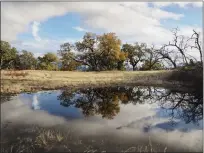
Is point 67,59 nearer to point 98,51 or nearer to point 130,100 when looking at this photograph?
point 98,51

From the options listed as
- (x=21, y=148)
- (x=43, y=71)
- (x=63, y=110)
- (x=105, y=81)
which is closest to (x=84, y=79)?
(x=105, y=81)

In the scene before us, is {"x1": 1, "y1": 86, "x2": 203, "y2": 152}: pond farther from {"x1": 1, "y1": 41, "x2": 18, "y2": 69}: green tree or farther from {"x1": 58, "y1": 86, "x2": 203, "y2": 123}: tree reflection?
{"x1": 1, "y1": 41, "x2": 18, "y2": 69}: green tree

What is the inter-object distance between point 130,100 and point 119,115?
3.14 metres

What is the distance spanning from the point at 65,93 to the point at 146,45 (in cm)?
585

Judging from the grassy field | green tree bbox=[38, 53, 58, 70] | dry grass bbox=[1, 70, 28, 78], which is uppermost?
green tree bbox=[38, 53, 58, 70]

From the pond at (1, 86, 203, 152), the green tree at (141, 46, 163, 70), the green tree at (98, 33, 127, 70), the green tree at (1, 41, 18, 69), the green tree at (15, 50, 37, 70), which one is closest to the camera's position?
the pond at (1, 86, 203, 152)

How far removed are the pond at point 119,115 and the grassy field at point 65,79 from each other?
601 millimetres

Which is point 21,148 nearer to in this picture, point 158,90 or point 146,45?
point 146,45

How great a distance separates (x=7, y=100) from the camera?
49.3ft

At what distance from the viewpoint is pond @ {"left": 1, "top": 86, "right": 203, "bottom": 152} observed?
35.9 feet

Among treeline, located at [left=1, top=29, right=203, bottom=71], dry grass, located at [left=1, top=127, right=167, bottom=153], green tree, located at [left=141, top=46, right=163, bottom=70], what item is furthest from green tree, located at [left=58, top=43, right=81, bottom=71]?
dry grass, located at [left=1, top=127, right=167, bottom=153]

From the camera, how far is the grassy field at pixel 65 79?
1650 cm

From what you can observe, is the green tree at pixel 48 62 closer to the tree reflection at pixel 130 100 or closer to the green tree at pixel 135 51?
the tree reflection at pixel 130 100

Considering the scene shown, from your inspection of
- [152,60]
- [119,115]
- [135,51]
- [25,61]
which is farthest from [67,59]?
[152,60]
